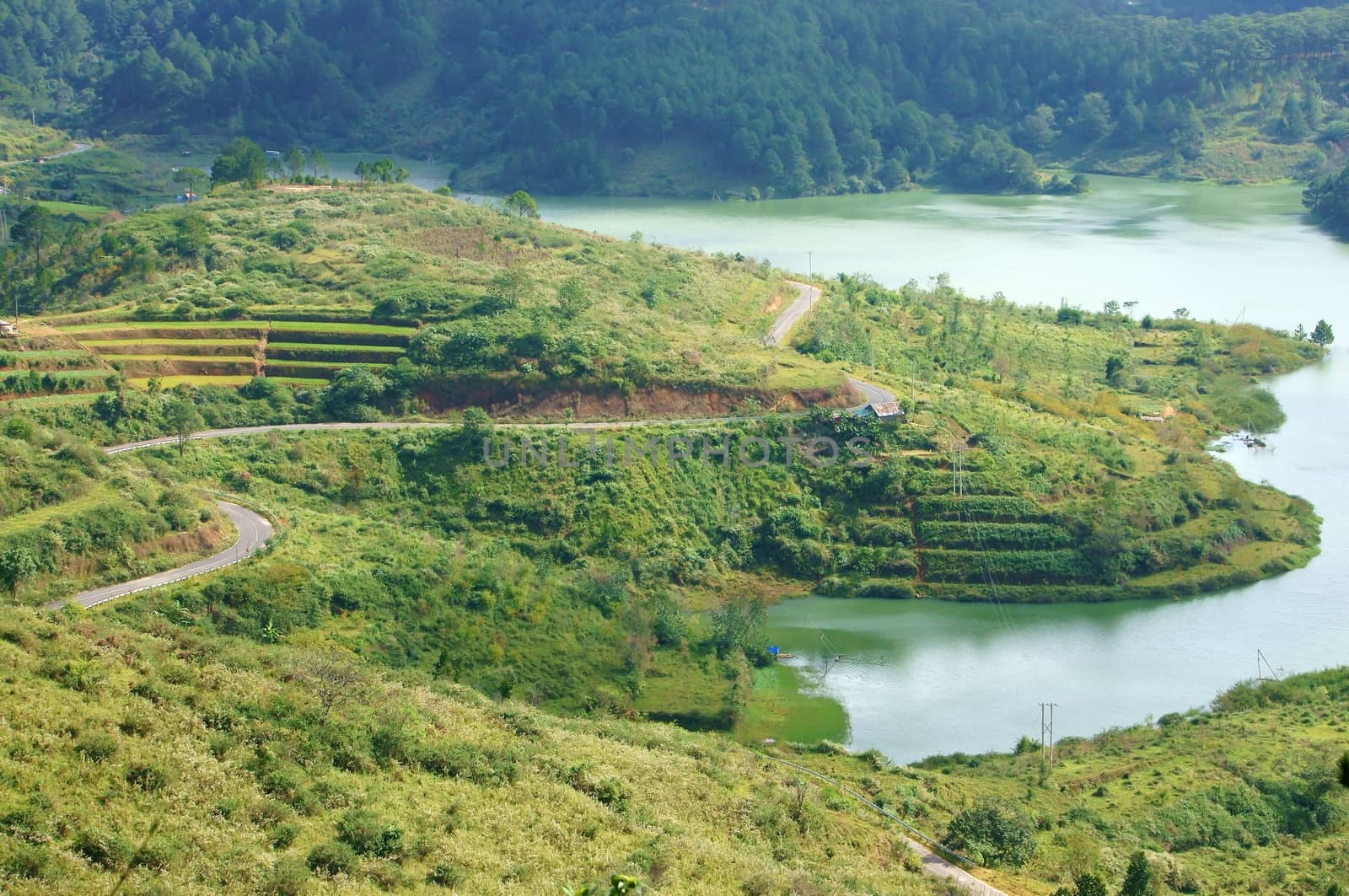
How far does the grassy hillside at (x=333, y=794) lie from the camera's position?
A: 1677cm

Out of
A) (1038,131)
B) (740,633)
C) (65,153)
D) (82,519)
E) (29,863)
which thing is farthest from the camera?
(1038,131)

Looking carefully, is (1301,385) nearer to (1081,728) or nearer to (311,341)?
(1081,728)

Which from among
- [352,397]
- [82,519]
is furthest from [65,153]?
[82,519]

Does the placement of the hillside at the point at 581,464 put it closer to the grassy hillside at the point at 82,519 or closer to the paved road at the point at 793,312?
the paved road at the point at 793,312

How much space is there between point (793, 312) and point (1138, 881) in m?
35.1

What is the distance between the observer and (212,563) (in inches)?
1195

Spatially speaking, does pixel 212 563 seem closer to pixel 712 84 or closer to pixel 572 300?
pixel 572 300

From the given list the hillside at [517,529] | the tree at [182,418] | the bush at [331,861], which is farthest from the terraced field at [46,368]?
the bush at [331,861]

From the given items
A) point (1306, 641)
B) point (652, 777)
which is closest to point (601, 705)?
point (652, 777)

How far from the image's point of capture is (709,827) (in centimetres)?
2138

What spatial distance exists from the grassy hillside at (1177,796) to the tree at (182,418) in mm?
18853

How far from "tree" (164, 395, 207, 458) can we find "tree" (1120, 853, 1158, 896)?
25667mm

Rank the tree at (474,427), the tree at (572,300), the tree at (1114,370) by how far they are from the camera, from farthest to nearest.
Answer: the tree at (1114,370) → the tree at (572,300) → the tree at (474,427)

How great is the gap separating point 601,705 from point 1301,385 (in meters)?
38.2
